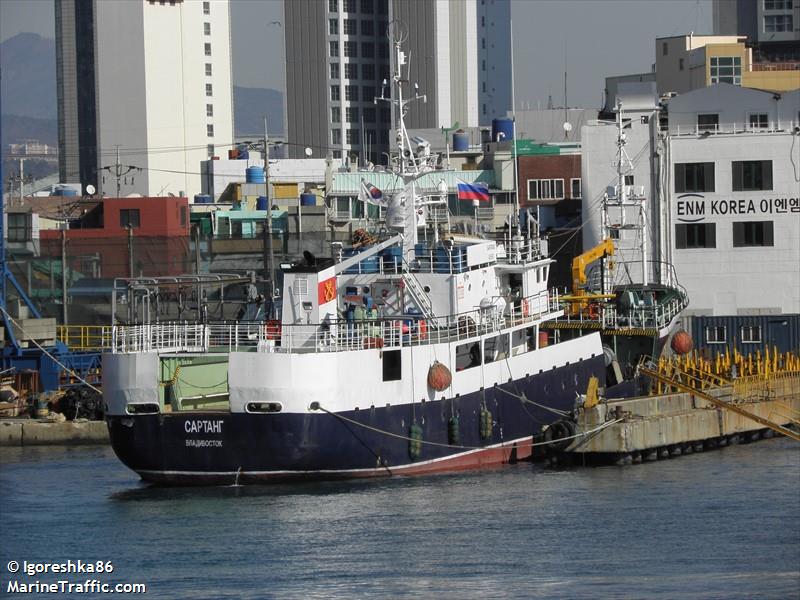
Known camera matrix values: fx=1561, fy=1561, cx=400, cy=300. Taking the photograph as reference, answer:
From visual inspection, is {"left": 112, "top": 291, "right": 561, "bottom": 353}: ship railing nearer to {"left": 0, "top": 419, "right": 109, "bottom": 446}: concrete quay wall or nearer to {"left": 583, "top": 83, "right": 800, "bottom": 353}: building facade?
{"left": 0, "top": 419, "right": 109, "bottom": 446}: concrete quay wall

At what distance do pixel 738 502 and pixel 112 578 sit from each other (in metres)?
13.6

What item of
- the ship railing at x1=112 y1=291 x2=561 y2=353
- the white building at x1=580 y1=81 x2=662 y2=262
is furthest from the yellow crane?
the ship railing at x1=112 y1=291 x2=561 y2=353

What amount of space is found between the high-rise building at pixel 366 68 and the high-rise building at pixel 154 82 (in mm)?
6715

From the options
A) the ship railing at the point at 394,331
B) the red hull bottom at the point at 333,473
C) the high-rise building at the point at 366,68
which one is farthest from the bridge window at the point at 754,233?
the high-rise building at the point at 366,68

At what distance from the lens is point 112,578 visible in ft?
92.2

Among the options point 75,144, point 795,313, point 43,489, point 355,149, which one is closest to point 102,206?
point 795,313

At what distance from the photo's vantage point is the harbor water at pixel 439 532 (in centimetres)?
2717

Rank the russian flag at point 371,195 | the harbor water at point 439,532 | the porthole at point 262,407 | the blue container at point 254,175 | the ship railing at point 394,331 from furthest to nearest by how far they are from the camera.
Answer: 1. the blue container at point 254,175
2. the russian flag at point 371,195
3. the ship railing at point 394,331
4. the porthole at point 262,407
5. the harbor water at point 439,532

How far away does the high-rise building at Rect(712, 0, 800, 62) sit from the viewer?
92125 mm

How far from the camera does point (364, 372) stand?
36.5 metres

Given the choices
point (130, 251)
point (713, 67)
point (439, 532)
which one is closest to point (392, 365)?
point (439, 532)

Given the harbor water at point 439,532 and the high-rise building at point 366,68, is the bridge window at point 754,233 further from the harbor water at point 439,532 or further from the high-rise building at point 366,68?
the high-rise building at point 366,68

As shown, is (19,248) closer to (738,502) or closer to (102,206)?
(102,206)

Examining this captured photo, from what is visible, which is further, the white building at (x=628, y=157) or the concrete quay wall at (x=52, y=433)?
the white building at (x=628, y=157)
